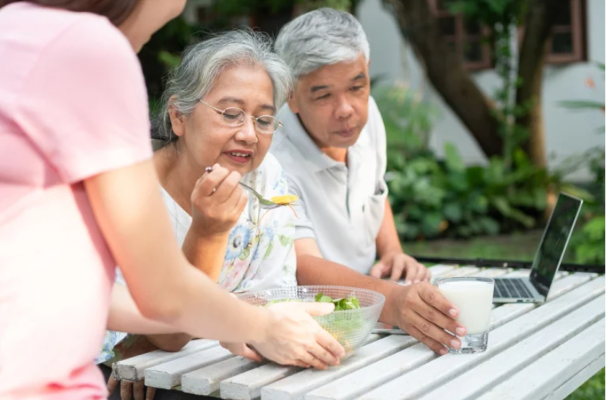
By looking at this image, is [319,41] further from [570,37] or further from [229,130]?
[570,37]

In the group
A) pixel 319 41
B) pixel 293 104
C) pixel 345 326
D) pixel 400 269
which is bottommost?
pixel 400 269

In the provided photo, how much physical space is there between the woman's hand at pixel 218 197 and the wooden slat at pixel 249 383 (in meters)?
0.38

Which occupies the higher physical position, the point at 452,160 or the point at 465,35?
the point at 465,35

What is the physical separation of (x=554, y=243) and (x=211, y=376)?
59.4 inches

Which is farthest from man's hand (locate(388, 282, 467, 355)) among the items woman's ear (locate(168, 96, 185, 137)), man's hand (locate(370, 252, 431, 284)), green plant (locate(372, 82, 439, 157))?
green plant (locate(372, 82, 439, 157))

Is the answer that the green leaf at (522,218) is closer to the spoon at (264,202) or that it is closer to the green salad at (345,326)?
the spoon at (264,202)

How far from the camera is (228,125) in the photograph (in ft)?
8.09

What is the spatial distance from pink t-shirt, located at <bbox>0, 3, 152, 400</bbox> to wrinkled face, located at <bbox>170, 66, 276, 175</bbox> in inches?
44.1

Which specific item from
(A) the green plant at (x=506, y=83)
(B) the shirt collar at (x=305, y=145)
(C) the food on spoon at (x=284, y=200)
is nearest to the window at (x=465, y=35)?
(A) the green plant at (x=506, y=83)

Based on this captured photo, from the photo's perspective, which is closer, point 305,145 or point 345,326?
point 345,326

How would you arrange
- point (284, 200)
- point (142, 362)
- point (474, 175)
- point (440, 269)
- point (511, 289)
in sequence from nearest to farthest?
point (142, 362)
point (284, 200)
point (511, 289)
point (440, 269)
point (474, 175)

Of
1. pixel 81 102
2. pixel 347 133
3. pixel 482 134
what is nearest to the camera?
pixel 81 102

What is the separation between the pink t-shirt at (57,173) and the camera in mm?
1225

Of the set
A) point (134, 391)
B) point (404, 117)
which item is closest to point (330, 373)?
point (134, 391)
